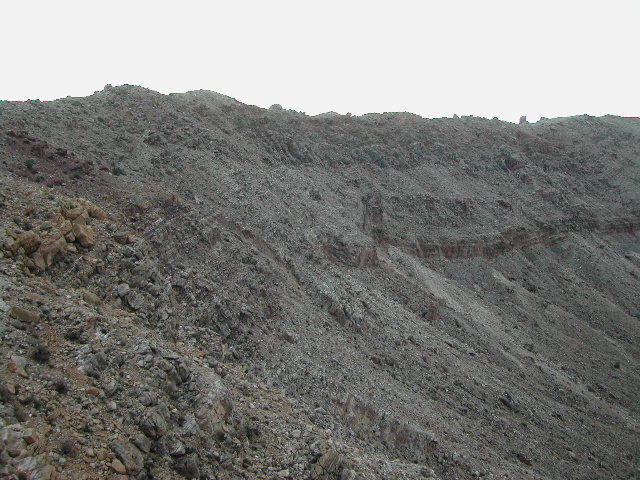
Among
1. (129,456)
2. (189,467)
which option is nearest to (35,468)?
(129,456)

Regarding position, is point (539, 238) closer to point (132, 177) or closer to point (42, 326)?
point (132, 177)

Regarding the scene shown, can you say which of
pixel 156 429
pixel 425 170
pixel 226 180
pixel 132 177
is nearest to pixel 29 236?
pixel 156 429

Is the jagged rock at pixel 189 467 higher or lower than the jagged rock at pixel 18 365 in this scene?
lower

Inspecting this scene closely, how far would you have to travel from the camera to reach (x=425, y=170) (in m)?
39.3

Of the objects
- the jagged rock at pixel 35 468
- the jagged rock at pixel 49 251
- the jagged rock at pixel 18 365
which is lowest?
the jagged rock at pixel 35 468

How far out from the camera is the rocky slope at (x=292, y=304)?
411 inches

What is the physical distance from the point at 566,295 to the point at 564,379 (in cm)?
1067

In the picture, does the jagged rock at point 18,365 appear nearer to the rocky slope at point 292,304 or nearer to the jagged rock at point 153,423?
the rocky slope at point 292,304

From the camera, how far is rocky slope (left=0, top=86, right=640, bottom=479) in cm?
1044

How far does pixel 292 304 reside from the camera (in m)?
19.5

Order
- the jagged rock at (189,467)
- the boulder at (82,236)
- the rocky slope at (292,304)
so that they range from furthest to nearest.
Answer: the boulder at (82,236), the rocky slope at (292,304), the jagged rock at (189,467)

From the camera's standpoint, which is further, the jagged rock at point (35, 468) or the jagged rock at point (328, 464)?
the jagged rock at point (328, 464)

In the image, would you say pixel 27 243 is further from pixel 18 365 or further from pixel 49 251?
pixel 18 365

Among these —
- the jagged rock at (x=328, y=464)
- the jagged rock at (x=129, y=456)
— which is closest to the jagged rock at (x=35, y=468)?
the jagged rock at (x=129, y=456)
